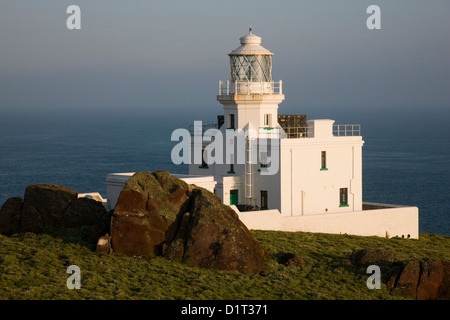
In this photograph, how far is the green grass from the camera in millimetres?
20469

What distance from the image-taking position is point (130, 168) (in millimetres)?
89188

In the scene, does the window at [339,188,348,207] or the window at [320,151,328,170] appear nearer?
the window at [320,151,328,170]

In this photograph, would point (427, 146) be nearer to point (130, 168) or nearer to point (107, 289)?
point (130, 168)

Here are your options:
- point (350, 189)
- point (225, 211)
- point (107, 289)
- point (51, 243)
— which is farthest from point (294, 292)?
point (350, 189)

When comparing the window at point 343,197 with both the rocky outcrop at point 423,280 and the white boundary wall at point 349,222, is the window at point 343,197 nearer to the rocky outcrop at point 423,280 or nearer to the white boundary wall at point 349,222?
the white boundary wall at point 349,222

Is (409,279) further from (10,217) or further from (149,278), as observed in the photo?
(10,217)

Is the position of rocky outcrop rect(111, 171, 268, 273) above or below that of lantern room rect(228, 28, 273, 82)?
below

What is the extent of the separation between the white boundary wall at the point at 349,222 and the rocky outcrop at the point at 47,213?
6.73 metres

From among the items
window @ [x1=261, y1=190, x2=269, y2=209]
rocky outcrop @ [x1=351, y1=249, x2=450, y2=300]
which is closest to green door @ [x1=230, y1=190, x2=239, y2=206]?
window @ [x1=261, y1=190, x2=269, y2=209]

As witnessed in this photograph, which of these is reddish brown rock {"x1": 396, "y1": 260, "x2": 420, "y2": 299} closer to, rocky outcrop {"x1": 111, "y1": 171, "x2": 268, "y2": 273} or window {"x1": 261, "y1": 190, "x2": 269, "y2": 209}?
rocky outcrop {"x1": 111, "y1": 171, "x2": 268, "y2": 273}

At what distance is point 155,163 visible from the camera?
3740 inches

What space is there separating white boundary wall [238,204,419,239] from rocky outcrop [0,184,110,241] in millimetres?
6730

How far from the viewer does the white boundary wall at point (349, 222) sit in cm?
3109

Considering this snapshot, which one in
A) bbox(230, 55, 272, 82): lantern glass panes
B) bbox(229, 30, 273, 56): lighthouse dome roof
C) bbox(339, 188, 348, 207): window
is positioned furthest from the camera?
bbox(339, 188, 348, 207): window
